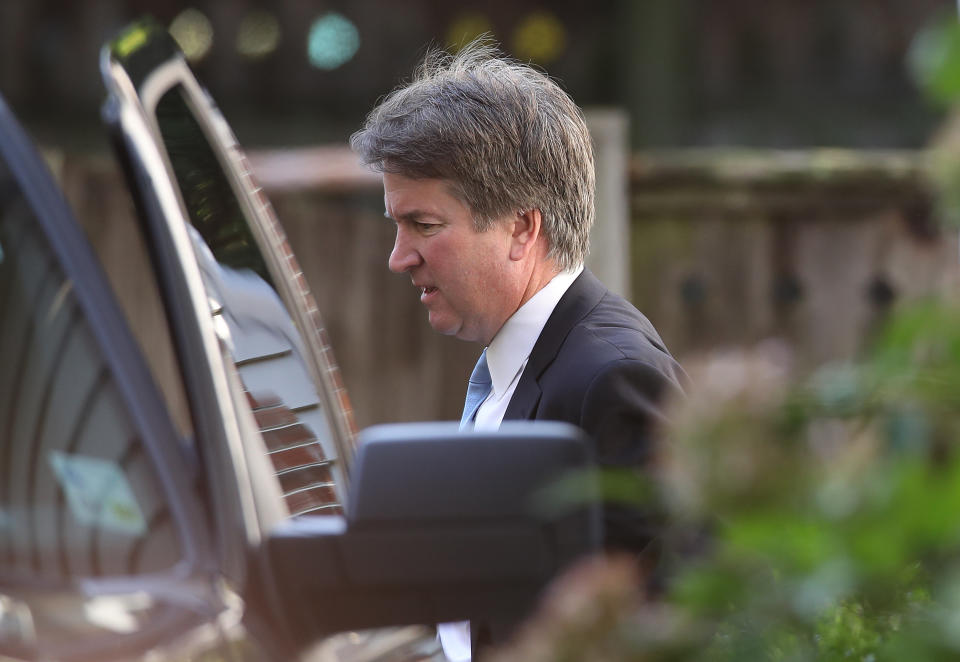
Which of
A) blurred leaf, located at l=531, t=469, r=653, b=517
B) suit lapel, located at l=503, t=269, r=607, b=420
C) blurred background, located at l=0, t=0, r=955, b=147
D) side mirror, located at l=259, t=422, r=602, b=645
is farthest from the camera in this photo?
blurred background, located at l=0, t=0, r=955, b=147

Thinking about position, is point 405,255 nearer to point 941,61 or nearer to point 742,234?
point 941,61

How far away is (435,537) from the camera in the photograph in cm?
157

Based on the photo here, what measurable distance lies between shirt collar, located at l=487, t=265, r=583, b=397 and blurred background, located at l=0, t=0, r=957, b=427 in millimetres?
3492

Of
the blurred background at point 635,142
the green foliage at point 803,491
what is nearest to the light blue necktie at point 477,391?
the green foliage at point 803,491

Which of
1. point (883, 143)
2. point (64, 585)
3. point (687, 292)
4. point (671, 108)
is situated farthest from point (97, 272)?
point (883, 143)

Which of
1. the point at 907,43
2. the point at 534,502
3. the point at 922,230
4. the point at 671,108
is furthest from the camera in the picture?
the point at 907,43

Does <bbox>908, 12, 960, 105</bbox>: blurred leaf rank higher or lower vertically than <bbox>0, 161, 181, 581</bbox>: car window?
higher

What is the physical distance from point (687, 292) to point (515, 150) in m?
3.88

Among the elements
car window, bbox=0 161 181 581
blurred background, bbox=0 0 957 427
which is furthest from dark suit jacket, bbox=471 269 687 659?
blurred background, bbox=0 0 957 427

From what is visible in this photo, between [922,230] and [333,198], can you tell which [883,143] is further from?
[333,198]

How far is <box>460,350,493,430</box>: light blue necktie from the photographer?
2.71 meters

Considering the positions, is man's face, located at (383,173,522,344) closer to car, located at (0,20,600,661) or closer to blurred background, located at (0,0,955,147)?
car, located at (0,20,600,661)

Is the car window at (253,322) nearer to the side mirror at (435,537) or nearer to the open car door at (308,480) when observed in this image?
the open car door at (308,480)

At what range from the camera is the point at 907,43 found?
8.98 meters
